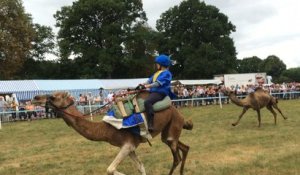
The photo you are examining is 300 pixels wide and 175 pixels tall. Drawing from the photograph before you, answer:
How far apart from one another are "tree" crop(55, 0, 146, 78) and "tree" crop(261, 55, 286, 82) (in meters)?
43.9

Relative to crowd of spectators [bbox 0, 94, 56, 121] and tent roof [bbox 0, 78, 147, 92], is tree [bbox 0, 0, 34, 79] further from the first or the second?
crowd of spectators [bbox 0, 94, 56, 121]

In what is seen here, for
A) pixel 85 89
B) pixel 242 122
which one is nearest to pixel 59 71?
pixel 85 89

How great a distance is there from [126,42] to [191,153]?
152 feet

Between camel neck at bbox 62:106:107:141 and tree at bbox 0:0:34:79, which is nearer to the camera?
camel neck at bbox 62:106:107:141

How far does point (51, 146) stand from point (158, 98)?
22.2 feet

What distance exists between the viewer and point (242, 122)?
1805 cm

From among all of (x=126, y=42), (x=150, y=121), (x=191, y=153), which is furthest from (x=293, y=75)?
(x=150, y=121)

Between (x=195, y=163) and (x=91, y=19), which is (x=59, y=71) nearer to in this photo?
(x=91, y=19)

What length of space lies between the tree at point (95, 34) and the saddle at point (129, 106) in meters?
45.4

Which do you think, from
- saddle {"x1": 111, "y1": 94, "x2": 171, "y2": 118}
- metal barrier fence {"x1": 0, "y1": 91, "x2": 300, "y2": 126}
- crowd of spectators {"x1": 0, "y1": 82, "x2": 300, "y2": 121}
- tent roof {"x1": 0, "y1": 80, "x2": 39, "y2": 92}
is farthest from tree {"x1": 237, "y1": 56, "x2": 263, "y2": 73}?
saddle {"x1": 111, "y1": 94, "x2": 171, "y2": 118}

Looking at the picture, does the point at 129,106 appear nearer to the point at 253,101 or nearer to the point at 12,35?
the point at 253,101

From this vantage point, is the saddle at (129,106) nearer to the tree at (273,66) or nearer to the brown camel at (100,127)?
the brown camel at (100,127)

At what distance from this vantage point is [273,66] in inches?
3647

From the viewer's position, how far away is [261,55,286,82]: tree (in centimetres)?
9169
